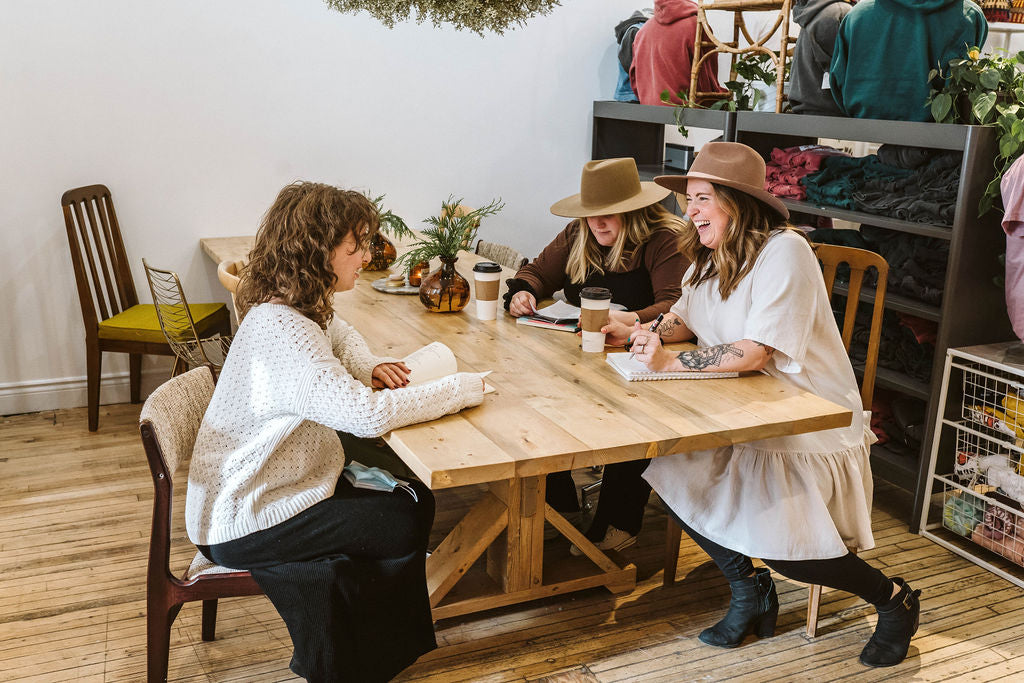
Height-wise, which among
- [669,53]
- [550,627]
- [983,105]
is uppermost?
[669,53]

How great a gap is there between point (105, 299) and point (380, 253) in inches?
60.3

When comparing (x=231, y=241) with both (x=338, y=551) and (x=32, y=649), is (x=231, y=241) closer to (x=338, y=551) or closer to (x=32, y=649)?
(x=32, y=649)

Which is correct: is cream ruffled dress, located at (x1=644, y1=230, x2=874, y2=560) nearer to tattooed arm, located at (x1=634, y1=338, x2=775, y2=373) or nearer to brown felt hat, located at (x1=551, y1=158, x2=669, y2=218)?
tattooed arm, located at (x1=634, y1=338, x2=775, y2=373)

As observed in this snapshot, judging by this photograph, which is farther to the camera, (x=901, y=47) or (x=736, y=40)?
(x=736, y=40)

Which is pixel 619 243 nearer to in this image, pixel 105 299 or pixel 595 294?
pixel 595 294

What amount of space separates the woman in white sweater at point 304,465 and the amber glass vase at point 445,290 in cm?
74

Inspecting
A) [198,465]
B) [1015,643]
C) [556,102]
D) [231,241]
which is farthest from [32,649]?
[556,102]

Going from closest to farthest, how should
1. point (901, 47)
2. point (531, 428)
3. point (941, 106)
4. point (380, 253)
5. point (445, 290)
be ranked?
1. point (531, 428)
2. point (445, 290)
3. point (941, 106)
4. point (901, 47)
5. point (380, 253)

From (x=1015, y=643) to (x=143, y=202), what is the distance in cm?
369

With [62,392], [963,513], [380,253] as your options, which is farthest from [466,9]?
[62,392]

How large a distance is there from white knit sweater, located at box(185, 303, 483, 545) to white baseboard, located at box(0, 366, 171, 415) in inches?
93.2

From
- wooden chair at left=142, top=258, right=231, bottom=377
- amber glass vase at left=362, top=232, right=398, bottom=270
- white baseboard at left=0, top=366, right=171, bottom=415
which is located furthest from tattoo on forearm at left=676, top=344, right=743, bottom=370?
white baseboard at left=0, top=366, right=171, bottom=415

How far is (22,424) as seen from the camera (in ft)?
12.6

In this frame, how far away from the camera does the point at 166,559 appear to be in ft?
6.09
